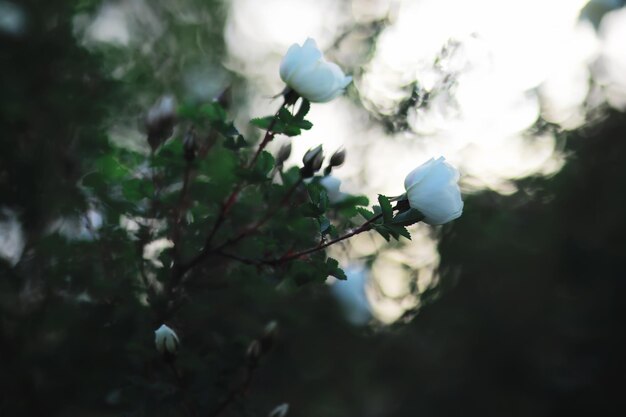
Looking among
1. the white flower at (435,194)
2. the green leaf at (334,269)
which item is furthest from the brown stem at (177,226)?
the white flower at (435,194)

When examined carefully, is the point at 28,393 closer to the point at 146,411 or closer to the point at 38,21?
the point at 146,411

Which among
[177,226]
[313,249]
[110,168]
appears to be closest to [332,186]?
[313,249]

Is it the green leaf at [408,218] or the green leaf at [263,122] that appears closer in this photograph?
the green leaf at [408,218]

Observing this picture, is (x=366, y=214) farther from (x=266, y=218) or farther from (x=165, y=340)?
(x=165, y=340)

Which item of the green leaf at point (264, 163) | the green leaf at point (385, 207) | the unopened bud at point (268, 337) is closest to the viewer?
the green leaf at point (385, 207)

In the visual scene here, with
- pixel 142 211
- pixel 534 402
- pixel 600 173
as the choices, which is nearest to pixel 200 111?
pixel 142 211

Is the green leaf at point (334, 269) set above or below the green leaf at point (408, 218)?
below

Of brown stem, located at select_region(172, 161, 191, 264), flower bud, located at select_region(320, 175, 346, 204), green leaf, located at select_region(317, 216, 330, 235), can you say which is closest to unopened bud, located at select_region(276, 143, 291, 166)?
flower bud, located at select_region(320, 175, 346, 204)

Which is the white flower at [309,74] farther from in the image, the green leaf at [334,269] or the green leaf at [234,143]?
the green leaf at [334,269]
